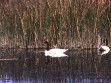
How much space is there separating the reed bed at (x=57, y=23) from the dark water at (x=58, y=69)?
1.29 m

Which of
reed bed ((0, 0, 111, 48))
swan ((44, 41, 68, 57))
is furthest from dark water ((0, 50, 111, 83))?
reed bed ((0, 0, 111, 48))

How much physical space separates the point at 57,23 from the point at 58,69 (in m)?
4.59

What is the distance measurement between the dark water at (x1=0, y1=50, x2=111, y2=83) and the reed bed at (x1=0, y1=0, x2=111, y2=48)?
1286 mm

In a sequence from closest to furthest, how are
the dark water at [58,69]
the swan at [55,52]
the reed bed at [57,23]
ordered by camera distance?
1. the dark water at [58,69]
2. the swan at [55,52]
3. the reed bed at [57,23]

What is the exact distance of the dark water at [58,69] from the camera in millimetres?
11250

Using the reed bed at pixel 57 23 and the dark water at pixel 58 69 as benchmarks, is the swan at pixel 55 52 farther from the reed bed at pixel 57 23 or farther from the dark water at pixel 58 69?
the reed bed at pixel 57 23

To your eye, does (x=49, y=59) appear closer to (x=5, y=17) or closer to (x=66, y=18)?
(x=66, y=18)

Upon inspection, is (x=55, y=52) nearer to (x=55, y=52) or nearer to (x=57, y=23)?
(x=55, y=52)

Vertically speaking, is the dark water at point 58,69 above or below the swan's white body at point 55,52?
below

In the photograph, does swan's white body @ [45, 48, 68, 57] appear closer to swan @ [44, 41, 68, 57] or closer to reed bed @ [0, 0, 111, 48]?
swan @ [44, 41, 68, 57]

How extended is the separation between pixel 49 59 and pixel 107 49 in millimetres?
2561

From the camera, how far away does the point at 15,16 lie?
691 inches

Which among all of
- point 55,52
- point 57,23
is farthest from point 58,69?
point 57,23

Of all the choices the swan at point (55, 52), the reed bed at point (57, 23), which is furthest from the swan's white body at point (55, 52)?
the reed bed at point (57, 23)
